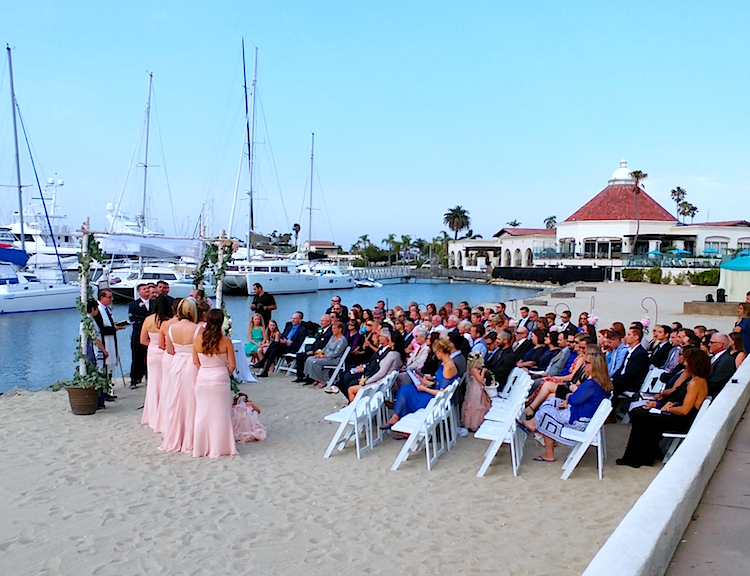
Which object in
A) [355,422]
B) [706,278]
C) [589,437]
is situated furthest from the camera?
[706,278]

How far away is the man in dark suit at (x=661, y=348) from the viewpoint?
9094 millimetres

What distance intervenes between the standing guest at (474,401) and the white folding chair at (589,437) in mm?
1460

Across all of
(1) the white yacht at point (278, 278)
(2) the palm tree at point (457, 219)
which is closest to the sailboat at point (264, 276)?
(1) the white yacht at point (278, 278)

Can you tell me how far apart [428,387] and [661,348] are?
4.24m

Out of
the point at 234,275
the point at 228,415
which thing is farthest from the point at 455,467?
the point at 234,275

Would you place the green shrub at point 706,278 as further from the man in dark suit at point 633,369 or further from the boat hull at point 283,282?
the man in dark suit at point 633,369

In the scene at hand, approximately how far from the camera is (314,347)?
36.5 ft

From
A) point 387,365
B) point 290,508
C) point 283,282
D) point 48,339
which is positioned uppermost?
point 387,365

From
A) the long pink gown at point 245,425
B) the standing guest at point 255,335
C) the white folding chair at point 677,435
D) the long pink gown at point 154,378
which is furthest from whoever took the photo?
the standing guest at point 255,335

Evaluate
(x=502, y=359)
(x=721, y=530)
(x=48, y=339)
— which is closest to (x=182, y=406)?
(x=502, y=359)

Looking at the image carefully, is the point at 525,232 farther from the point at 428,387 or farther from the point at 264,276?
the point at 428,387

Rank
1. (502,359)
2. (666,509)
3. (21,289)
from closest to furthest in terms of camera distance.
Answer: (666,509)
(502,359)
(21,289)

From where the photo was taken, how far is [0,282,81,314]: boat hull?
35094 mm

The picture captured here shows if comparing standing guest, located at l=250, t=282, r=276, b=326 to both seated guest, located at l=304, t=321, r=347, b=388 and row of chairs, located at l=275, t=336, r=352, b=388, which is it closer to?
row of chairs, located at l=275, t=336, r=352, b=388
